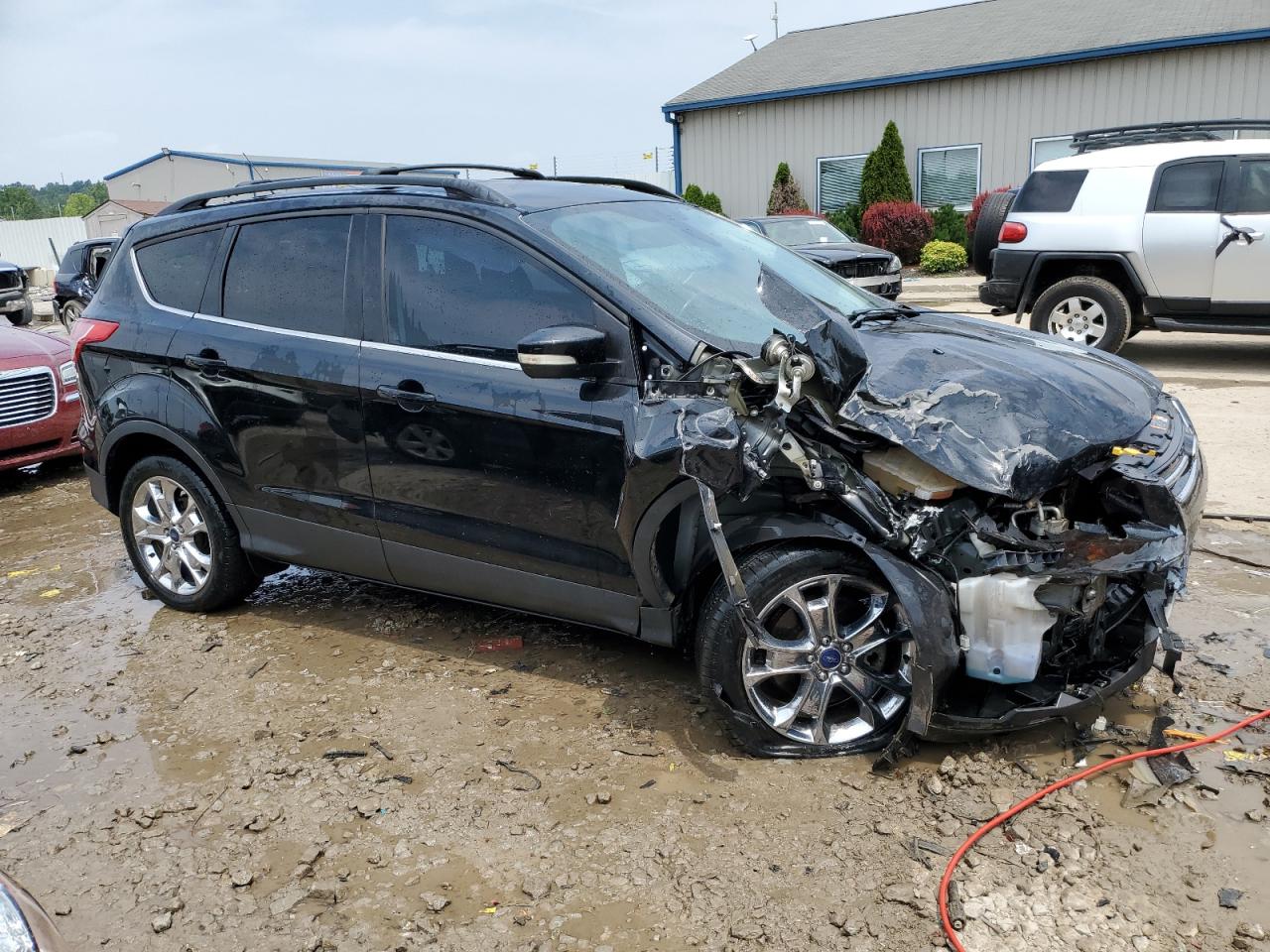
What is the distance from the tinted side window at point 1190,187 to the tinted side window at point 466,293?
24.2ft

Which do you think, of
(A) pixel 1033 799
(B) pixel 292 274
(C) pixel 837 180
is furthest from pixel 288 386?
(C) pixel 837 180

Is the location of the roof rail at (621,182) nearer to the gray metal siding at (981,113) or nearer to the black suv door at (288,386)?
the black suv door at (288,386)

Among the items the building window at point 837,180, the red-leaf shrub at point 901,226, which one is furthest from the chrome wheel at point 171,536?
the building window at point 837,180

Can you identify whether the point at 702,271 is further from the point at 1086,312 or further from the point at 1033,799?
the point at 1086,312

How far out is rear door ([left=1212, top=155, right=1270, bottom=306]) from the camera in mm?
Answer: 8453

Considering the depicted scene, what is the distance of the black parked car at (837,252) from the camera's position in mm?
12500

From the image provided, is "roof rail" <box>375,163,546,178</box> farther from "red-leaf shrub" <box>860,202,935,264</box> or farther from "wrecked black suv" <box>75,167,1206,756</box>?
"red-leaf shrub" <box>860,202,935,264</box>

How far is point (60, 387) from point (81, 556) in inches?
90.7

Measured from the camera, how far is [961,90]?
1983 centimetres

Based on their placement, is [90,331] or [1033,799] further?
[90,331]

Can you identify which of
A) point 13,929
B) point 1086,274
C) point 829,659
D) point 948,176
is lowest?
point 829,659

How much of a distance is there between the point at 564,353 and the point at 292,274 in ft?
5.15

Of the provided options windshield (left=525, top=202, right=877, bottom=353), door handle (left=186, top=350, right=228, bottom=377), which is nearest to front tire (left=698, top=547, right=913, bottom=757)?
windshield (left=525, top=202, right=877, bottom=353)

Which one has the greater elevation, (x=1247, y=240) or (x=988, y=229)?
(x=988, y=229)
